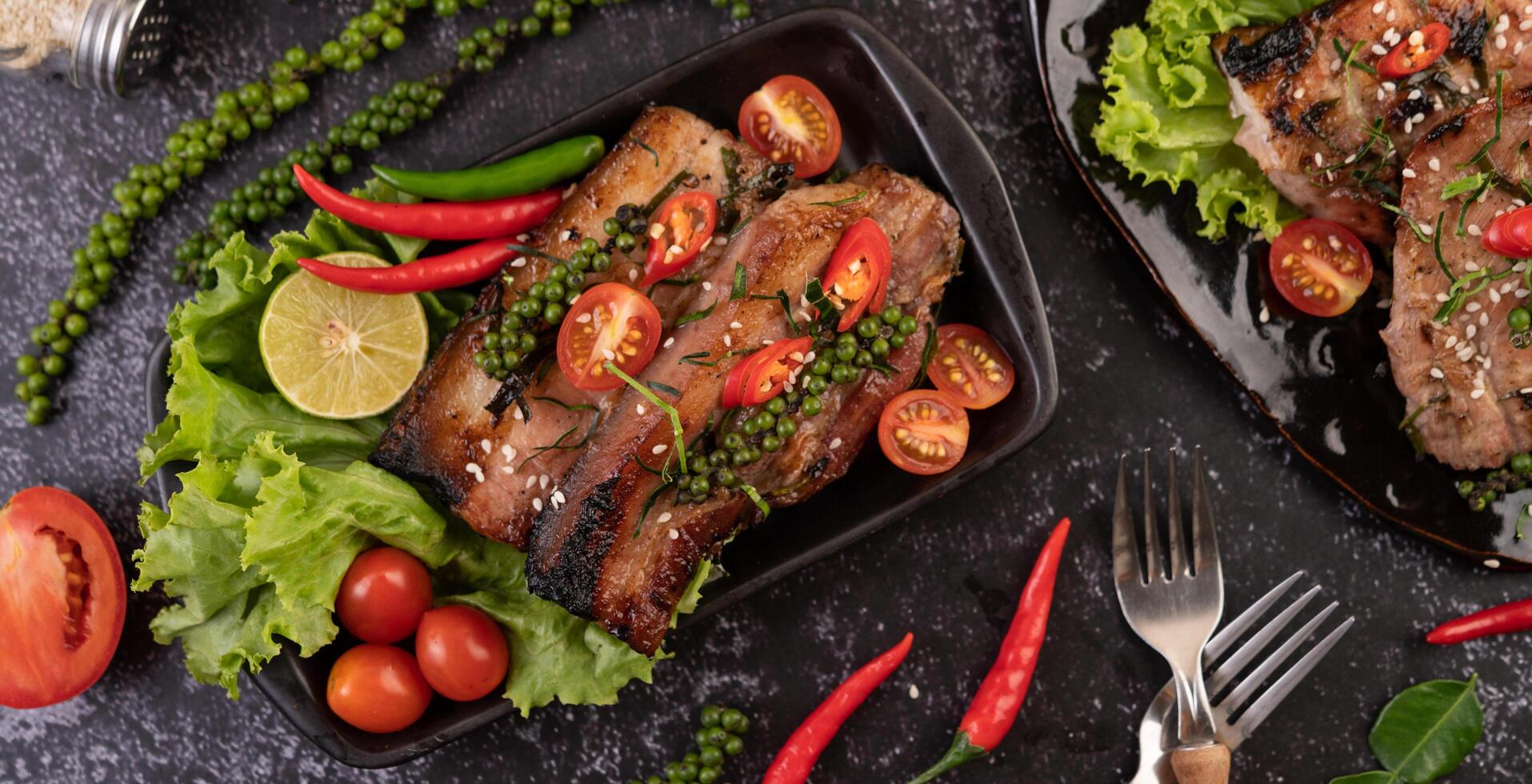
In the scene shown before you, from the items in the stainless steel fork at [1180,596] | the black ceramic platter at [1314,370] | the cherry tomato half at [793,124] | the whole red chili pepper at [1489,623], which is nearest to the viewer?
the cherry tomato half at [793,124]

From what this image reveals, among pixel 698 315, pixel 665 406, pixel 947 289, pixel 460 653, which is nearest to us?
pixel 665 406

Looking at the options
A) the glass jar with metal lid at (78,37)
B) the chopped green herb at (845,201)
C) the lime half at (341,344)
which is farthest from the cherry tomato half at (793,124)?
the glass jar with metal lid at (78,37)

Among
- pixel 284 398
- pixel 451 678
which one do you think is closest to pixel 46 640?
pixel 284 398

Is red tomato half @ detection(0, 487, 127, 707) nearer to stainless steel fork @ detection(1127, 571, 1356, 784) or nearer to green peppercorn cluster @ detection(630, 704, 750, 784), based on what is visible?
green peppercorn cluster @ detection(630, 704, 750, 784)

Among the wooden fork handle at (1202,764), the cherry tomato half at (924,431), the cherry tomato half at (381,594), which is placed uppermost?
the cherry tomato half at (924,431)

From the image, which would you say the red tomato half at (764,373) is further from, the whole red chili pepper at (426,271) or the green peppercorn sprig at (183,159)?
the green peppercorn sprig at (183,159)

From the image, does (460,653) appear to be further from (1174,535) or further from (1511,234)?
(1511,234)

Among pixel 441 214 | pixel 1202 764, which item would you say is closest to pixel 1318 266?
pixel 1202 764
